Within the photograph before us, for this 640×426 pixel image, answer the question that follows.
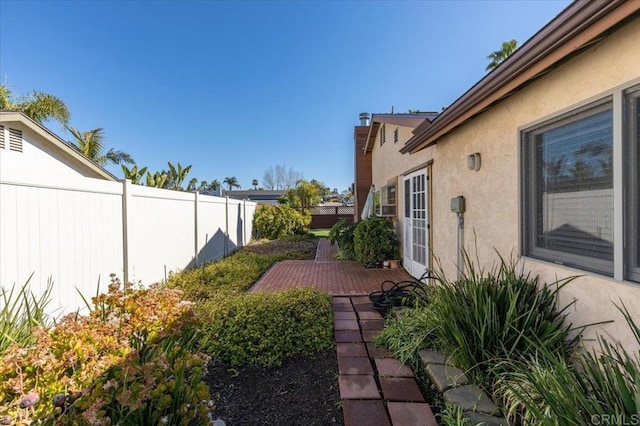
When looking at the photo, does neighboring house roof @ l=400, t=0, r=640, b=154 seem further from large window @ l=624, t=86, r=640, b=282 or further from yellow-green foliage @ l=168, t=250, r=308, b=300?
yellow-green foliage @ l=168, t=250, r=308, b=300

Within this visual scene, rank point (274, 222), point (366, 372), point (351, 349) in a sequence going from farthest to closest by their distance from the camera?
1. point (274, 222)
2. point (351, 349)
3. point (366, 372)

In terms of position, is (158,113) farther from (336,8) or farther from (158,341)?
(158,341)

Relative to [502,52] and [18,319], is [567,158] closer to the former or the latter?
[18,319]

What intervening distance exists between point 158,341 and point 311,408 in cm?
148

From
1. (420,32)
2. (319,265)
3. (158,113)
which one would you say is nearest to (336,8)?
(420,32)

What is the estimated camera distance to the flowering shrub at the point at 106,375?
5.50ft

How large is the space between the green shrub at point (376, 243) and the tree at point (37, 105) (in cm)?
1792

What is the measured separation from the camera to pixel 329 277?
7.90 m

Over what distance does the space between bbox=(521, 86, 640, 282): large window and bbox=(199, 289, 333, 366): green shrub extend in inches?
111

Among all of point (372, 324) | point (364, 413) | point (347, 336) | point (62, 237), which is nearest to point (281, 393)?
point (364, 413)

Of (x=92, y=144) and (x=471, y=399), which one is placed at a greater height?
(x=92, y=144)

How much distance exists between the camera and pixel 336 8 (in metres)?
9.88

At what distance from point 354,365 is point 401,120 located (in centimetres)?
673

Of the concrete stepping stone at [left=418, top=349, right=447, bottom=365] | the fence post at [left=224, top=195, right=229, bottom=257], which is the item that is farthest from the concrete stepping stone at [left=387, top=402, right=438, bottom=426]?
the fence post at [left=224, top=195, right=229, bottom=257]
